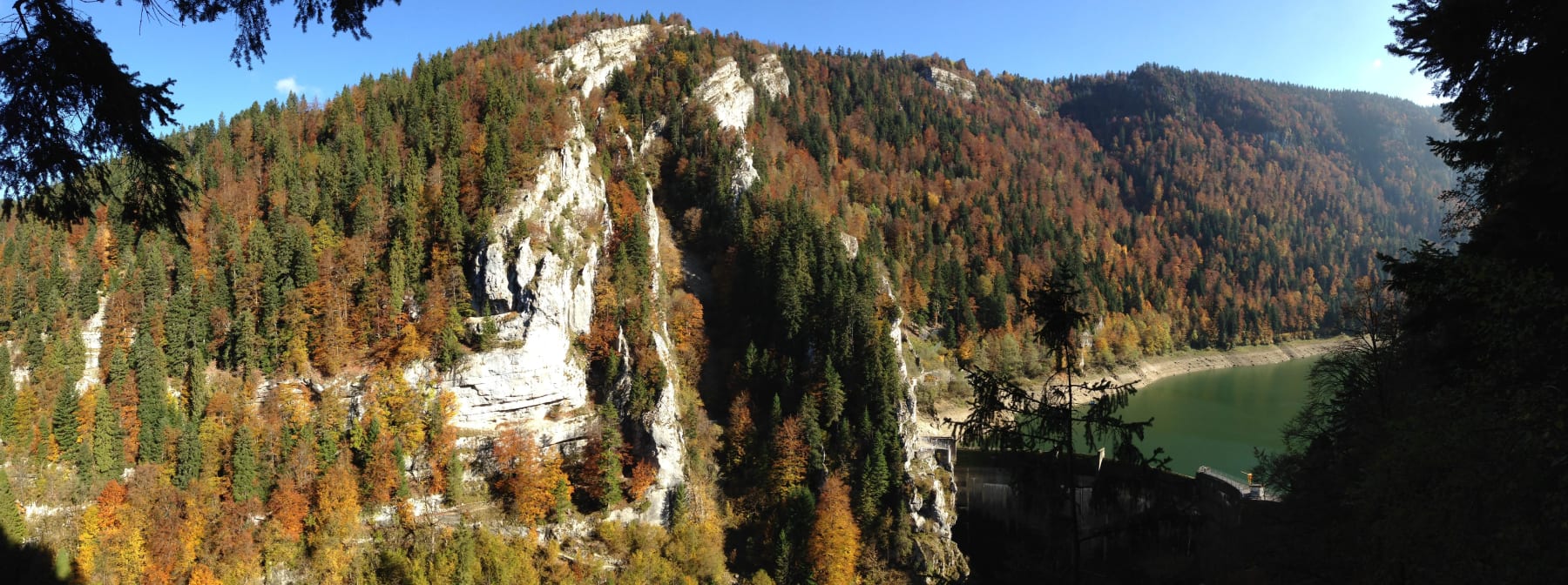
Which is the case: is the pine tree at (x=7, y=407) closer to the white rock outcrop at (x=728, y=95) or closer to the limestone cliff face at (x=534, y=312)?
the limestone cliff face at (x=534, y=312)

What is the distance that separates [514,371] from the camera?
38625mm

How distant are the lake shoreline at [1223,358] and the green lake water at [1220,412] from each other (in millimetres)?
1524

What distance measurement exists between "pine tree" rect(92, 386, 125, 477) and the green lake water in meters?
52.4

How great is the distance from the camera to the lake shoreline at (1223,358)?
8012 cm

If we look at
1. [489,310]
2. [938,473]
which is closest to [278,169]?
[489,310]

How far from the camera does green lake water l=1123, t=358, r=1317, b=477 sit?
4684 centimetres

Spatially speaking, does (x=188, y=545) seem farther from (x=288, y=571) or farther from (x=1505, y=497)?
(x=1505, y=497)

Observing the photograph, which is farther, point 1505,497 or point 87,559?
point 87,559

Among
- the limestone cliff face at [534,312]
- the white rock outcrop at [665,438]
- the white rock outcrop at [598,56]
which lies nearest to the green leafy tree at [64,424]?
the limestone cliff face at [534,312]

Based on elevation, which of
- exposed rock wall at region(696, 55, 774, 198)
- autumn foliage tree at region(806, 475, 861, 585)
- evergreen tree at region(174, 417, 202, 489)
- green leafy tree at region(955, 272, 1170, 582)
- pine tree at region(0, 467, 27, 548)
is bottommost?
autumn foliage tree at region(806, 475, 861, 585)

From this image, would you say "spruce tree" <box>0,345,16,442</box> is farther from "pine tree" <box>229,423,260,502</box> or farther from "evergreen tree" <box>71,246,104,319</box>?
"pine tree" <box>229,423,260,502</box>

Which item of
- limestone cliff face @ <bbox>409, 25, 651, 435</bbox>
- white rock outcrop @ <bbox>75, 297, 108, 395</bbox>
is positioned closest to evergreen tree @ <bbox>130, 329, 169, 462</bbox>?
white rock outcrop @ <bbox>75, 297, 108, 395</bbox>

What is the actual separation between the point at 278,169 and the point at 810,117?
6061 cm

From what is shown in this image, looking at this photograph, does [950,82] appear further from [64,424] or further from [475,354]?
[64,424]
